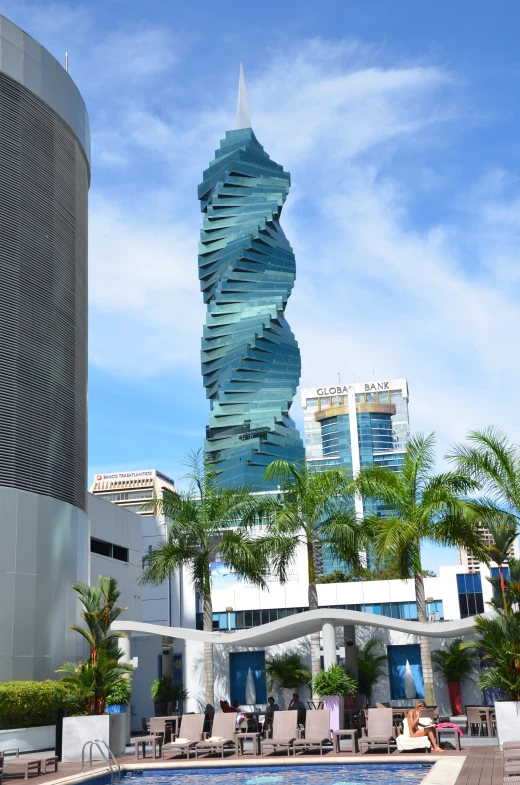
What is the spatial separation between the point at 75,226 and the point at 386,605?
24877 mm

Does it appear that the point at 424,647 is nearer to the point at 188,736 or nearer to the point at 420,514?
the point at 420,514

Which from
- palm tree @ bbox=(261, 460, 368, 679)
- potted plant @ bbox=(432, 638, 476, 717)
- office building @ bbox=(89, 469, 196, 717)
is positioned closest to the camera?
palm tree @ bbox=(261, 460, 368, 679)

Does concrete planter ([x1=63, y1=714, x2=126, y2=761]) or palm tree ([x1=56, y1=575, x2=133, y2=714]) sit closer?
concrete planter ([x1=63, y1=714, x2=126, y2=761])

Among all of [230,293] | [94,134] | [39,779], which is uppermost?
[230,293]

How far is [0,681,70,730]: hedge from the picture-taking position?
20.6 meters

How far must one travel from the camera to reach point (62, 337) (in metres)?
26.3

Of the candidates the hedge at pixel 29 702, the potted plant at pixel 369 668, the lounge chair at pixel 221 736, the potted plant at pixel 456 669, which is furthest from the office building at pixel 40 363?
the potted plant at pixel 456 669

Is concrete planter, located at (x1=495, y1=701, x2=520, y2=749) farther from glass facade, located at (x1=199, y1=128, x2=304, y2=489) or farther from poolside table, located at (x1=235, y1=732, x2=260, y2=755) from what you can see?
glass facade, located at (x1=199, y1=128, x2=304, y2=489)

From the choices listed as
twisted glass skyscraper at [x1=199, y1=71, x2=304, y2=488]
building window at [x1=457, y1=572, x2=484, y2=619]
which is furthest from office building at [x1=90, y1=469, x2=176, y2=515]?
building window at [x1=457, y1=572, x2=484, y2=619]

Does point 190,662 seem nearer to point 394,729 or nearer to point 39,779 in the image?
point 394,729

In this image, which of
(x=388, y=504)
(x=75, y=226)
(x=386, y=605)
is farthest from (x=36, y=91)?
(x=386, y=605)

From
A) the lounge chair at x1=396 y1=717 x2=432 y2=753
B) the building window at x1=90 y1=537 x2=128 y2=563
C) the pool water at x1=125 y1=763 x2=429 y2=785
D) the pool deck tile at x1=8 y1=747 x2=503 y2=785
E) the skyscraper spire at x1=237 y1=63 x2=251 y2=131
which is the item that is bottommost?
the pool water at x1=125 y1=763 x2=429 y2=785

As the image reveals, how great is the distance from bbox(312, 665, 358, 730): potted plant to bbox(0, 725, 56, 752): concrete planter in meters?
6.73

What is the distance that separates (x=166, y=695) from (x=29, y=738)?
7.58 m
